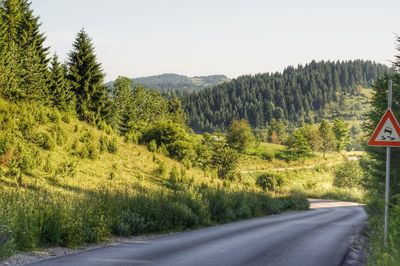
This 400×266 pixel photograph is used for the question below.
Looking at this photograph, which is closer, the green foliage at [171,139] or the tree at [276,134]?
the green foliage at [171,139]

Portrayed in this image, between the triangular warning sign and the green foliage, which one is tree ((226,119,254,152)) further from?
the triangular warning sign

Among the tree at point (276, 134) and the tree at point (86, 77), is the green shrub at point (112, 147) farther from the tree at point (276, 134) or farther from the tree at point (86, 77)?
the tree at point (276, 134)

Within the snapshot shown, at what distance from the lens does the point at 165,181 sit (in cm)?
4169

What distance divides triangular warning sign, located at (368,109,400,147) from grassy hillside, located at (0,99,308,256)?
7.49 metres

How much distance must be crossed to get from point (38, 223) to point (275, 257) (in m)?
5.65

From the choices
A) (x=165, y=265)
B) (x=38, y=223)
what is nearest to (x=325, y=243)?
(x=165, y=265)

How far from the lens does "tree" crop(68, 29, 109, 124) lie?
59.1 metres

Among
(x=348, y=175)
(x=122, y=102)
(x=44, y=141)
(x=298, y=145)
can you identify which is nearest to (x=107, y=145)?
(x=44, y=141)

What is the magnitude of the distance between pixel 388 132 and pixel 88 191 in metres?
15.7

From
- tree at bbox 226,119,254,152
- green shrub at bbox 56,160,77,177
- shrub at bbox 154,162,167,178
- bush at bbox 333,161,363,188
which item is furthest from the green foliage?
tree at bbox 226,119,254,152

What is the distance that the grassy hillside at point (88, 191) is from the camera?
11.3 meters

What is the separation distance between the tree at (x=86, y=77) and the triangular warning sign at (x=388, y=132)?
5026 centimetres

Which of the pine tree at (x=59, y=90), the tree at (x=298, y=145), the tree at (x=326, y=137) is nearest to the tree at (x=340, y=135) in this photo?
the tree at (x=326, y=137)

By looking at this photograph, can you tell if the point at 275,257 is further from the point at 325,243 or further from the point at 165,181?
the point at 165,181
